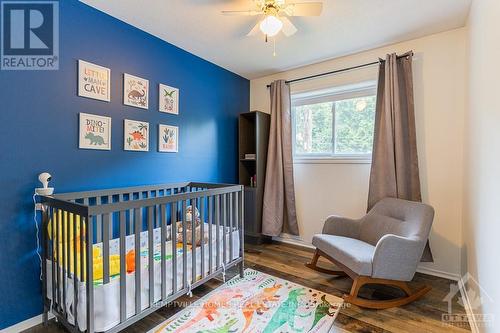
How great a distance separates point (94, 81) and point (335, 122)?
2610 mm

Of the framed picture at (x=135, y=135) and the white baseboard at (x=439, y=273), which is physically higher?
the framed picture at (x=135, y=135)

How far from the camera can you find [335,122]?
3078mm

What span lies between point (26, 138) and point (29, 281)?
1.00 metres

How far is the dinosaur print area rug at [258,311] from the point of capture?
1.66 meters

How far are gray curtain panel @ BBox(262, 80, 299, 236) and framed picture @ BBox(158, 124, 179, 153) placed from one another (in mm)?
1263

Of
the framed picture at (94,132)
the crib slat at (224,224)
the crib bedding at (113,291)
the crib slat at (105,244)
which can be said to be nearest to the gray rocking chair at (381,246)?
the crib slat at (224,224)

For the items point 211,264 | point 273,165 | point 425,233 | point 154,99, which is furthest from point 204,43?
point 425,233

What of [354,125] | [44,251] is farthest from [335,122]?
[44,251]

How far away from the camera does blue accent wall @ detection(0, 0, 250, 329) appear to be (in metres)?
1.60

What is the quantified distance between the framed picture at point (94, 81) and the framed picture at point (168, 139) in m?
0.59

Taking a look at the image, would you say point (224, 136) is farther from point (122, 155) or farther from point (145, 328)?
point (145, 328)

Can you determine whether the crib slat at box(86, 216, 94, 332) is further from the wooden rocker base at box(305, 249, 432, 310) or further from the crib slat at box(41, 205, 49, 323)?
the wooden rocker base at box(305, 249, 432, 310)

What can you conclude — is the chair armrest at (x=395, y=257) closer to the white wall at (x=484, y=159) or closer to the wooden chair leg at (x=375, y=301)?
the wooden chair leg at (x=375, y=301)

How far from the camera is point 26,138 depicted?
1663 millimetres
